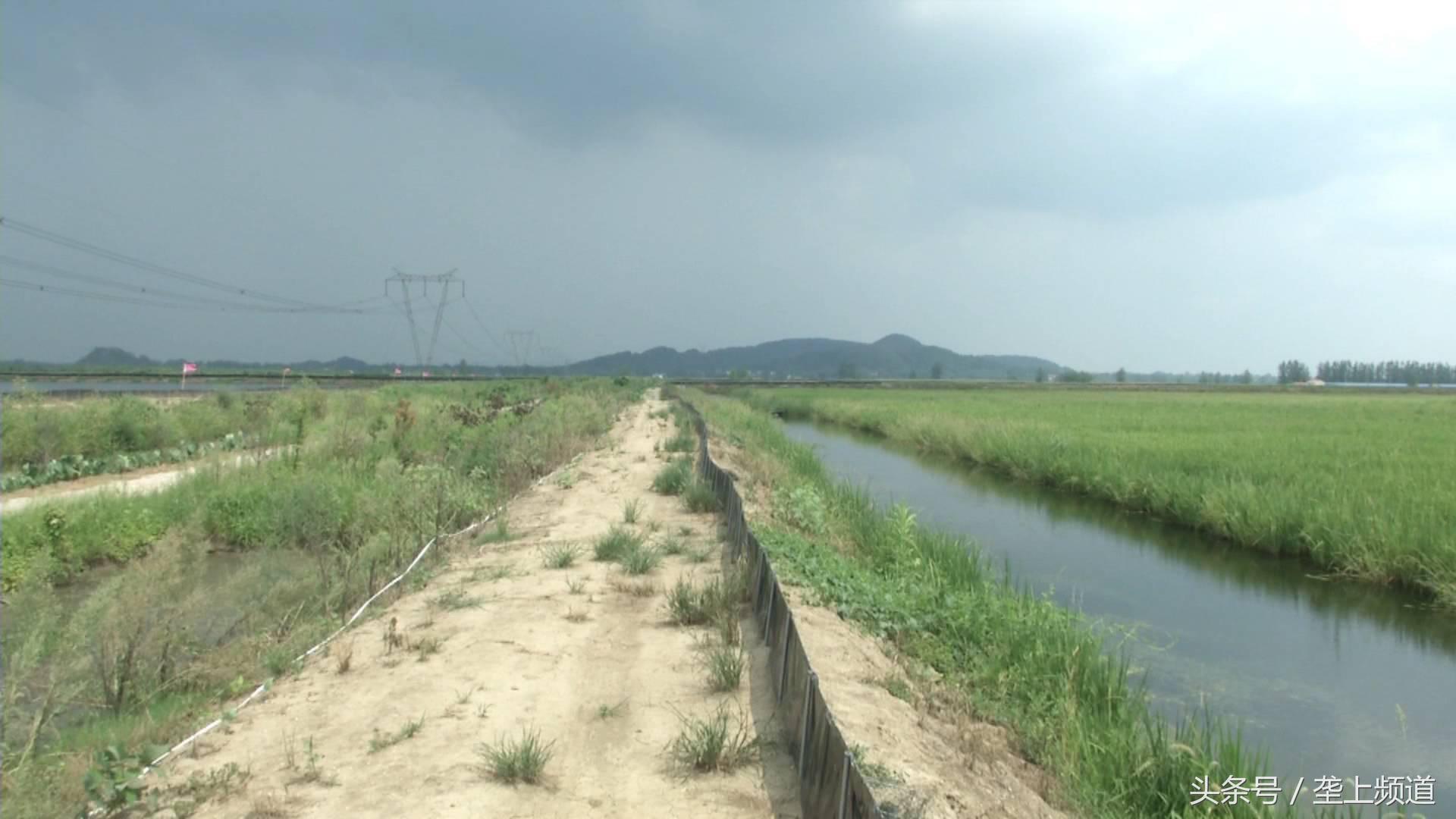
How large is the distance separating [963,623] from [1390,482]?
32.8 ft

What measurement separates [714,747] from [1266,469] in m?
13.6

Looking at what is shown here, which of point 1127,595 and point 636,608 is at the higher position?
point 636,608

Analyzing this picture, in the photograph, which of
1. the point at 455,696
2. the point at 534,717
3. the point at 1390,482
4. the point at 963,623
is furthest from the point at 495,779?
the point at 1390,482

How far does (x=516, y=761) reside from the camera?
12.4ft

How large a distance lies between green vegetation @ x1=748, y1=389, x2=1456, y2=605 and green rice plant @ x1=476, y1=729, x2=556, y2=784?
876cm

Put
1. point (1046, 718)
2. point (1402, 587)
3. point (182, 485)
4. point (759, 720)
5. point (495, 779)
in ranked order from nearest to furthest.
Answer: point (495, 779) < point (759, 720) < point (1046, 718) < point (1402, 587) < point (182, 485)

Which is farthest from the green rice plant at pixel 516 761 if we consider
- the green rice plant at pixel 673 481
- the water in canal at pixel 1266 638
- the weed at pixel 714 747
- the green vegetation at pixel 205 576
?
the green rice plant at pixel 673 481

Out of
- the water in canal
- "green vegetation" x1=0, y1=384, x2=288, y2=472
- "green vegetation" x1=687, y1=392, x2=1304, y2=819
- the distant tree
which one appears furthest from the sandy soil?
the distant tree

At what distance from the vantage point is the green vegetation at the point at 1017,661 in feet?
13.2

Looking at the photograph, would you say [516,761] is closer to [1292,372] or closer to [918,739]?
[918,739]

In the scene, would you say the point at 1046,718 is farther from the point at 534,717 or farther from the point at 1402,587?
→ the point at 1402,587

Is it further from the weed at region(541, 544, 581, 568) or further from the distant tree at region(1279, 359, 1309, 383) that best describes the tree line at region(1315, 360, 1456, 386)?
the weed at region(541, 544, 581, 568)

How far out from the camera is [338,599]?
268 inches

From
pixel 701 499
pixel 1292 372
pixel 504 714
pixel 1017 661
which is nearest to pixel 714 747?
pixel 504 714
